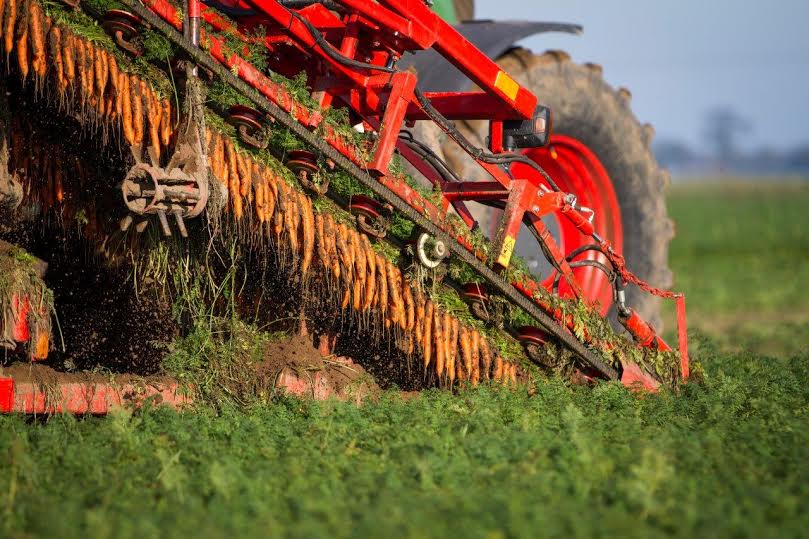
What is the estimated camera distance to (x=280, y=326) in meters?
5.54

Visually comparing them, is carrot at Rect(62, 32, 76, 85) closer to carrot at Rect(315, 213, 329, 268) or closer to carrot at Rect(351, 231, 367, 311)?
carrot at Rect(315, 213, 329, 268)

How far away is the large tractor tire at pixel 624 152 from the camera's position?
22.4 feet

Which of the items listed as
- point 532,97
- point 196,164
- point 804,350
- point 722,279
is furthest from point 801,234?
point 196,164

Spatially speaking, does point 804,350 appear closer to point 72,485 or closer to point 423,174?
point 423,174

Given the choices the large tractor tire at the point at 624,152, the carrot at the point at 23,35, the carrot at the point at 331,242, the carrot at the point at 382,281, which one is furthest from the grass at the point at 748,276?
the carrot at the point at 23,35

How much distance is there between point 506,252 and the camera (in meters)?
5.32

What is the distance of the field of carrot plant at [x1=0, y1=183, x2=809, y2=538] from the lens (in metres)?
3.30

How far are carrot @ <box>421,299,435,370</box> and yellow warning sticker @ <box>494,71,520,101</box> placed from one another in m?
1.11

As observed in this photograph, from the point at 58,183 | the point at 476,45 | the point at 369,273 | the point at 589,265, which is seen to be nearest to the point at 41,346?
the point at 58,183

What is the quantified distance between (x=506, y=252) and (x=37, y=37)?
7.60 ft

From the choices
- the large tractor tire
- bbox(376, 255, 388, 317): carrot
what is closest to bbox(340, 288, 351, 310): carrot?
bbox(376, 255, 388, 317): carrot

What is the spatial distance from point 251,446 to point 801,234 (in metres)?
19.3

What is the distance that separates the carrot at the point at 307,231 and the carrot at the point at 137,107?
0.79 meters

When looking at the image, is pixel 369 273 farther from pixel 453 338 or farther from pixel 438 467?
pixel 438 467
